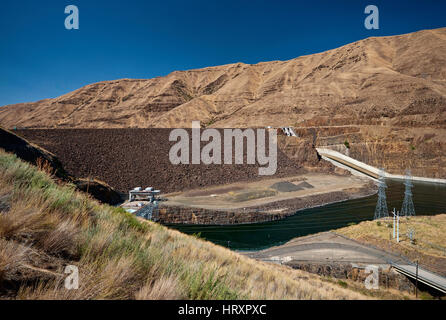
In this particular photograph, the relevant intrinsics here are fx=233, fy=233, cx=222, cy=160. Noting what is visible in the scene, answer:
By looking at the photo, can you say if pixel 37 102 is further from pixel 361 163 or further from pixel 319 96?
pixel 361 163

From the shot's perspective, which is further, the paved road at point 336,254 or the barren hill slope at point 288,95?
the barren hill slope at point 288,95
